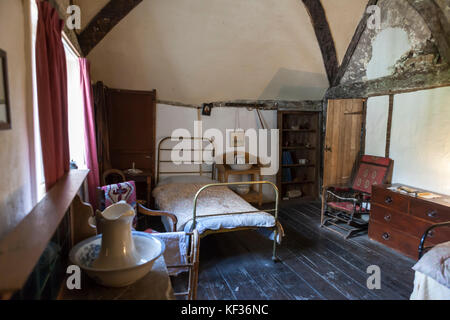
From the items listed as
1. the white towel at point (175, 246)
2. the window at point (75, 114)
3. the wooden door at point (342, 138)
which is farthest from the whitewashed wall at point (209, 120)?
the white towel at point (175, 246)

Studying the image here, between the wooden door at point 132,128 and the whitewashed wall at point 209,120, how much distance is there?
19 cm

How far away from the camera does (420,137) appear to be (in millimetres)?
3605

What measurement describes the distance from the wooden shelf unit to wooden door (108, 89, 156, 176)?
2353mm

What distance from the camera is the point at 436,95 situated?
3.40m

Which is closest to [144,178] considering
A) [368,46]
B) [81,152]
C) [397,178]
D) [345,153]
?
[81,152]

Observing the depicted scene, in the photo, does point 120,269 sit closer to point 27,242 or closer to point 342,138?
point 27,242

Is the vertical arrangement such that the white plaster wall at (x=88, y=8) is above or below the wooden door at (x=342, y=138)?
above

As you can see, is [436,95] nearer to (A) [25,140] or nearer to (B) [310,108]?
(B) [310,108]

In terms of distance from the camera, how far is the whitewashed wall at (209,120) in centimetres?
457

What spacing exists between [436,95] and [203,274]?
11.4 ft

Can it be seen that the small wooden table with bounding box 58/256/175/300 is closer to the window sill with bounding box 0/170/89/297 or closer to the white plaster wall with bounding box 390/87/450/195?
the window sill with bounding box 0/170/89/297

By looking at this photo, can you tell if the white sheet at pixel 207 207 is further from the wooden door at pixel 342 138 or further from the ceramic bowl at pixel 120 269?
the wooden door at pixel 342 138

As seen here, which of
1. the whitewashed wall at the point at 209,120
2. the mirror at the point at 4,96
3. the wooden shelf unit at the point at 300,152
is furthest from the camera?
the wooden shelf unit at the point at 300,152

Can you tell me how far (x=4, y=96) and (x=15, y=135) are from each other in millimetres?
228
